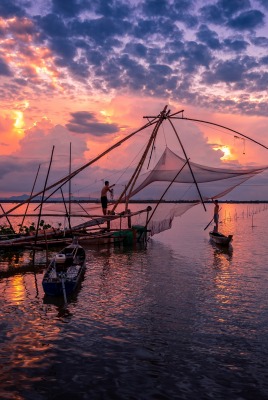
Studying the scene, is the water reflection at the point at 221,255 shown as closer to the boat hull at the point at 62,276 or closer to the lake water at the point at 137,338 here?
the lake water at the point at 137,338

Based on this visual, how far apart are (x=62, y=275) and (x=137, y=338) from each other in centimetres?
355

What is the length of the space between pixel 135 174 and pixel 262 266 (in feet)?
22.3

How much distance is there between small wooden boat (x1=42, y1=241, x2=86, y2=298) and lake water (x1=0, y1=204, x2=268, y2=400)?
288 millimetres

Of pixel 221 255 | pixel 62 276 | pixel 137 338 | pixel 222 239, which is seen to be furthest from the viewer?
pixel 222 239

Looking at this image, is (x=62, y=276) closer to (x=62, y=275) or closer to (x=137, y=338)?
(x=62, y=275)

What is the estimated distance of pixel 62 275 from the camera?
1022 cm

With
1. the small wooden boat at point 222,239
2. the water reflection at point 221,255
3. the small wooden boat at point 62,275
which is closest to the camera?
the small wooden boat at point 62,275

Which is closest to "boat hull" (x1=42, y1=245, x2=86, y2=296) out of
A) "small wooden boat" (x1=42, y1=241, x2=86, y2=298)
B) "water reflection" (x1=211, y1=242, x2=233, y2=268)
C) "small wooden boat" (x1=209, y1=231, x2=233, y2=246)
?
"small wooden boat" (x1=42, y1=241, x2=86, y2=298)

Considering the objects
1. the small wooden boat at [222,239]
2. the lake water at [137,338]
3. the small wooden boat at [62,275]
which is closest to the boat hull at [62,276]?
the small wooden boat at [62,275]

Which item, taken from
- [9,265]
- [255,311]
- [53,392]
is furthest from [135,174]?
[53,392]

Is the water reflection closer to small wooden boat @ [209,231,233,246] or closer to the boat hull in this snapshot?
small wooden boat @ [209,231,233,246]

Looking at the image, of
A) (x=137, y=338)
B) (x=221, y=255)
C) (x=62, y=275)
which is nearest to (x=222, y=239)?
(x=221, y=255)

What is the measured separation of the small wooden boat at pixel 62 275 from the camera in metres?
A: 10.0

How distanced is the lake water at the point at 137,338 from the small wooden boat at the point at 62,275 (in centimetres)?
29
